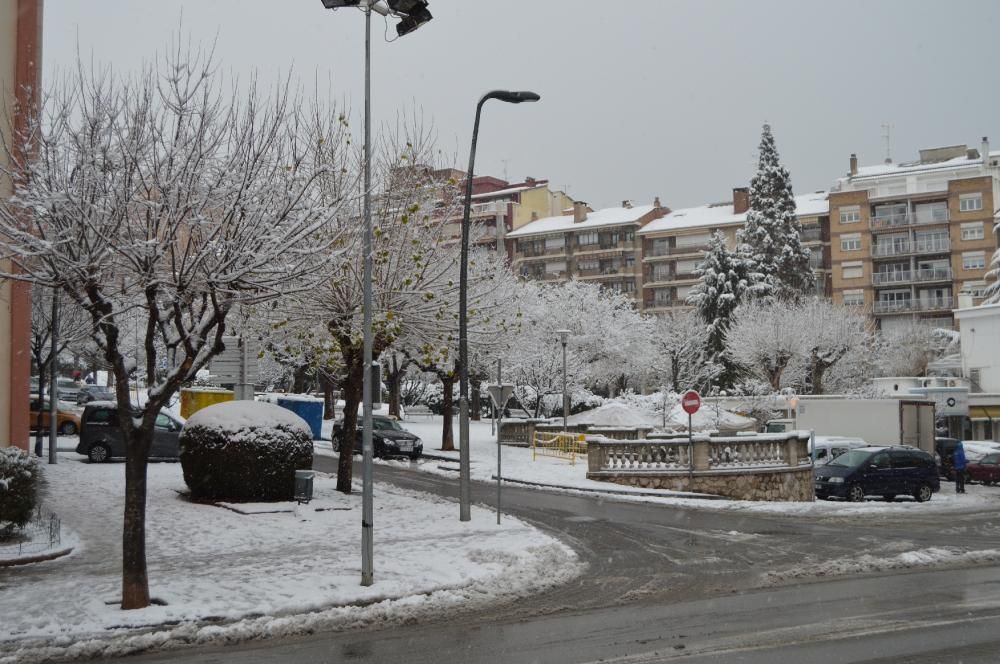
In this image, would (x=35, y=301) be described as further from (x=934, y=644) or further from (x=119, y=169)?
(x=934, y=644)

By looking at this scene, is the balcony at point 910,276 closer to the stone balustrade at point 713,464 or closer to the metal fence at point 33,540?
the stone balustrade at point 713,464

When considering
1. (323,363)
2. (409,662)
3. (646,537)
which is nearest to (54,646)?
(409,662)

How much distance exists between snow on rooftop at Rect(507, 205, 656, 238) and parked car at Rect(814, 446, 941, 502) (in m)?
63.8

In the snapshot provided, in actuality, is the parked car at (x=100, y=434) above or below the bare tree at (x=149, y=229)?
below

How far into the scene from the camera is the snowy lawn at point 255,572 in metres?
9.54

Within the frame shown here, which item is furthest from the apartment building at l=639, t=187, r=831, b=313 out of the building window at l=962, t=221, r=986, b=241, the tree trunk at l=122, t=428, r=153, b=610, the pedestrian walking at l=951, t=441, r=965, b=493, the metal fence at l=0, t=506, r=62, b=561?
the tree trunk at l=122, t=428, r=153, b=610

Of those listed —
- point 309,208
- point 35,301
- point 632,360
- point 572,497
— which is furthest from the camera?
point 632,360

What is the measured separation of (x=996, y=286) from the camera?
57.1 meters

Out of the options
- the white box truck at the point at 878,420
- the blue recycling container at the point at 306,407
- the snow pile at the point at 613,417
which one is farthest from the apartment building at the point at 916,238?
the blue recycling container at the point at 306,407

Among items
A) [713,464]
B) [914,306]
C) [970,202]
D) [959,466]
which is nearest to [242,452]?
[713,464]

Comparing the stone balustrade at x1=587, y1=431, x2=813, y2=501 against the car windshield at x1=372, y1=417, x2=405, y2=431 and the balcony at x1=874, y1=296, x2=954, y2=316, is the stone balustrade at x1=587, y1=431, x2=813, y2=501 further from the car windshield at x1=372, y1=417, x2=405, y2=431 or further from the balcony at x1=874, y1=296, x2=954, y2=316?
the balcony at x1=874, y1=296, x2=954, y2=316

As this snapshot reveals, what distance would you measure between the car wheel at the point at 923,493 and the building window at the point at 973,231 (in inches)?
2264

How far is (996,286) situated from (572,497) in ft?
146

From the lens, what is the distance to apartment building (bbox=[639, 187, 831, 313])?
86.5 m
